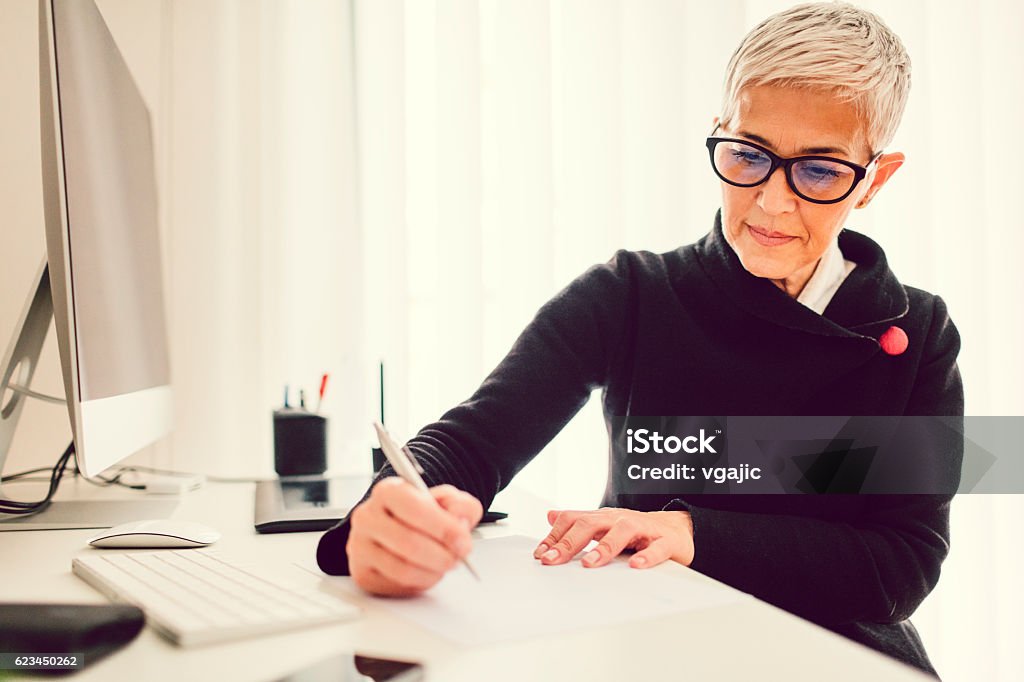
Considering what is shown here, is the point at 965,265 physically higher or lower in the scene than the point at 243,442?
higher

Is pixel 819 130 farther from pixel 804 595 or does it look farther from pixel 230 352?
pixel 230 352

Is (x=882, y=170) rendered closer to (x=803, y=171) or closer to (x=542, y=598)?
(x=803, y=171)

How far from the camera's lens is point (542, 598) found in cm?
53

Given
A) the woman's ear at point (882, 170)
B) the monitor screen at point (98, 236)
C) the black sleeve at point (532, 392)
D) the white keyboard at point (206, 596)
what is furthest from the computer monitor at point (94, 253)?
the woman's ear at point (882, 170)

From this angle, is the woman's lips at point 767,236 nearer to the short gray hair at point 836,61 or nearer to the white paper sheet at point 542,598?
the short gray hair at point 836,61

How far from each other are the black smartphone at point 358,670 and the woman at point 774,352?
190 mm

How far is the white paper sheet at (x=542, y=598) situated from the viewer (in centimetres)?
47

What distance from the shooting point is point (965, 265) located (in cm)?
155

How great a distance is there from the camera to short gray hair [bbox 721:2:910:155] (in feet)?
2.84

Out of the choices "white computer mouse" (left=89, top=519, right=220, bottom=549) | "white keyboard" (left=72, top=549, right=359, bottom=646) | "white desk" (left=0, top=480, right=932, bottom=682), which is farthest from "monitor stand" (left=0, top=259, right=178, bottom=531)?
"white desk" (left=0, top=480, right=932, bottom=682)

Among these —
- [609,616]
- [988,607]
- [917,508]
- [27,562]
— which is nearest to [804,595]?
[917,508]

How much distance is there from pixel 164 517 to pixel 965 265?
5.07 ft

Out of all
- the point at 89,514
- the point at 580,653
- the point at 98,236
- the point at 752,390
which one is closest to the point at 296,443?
the point at 89,514

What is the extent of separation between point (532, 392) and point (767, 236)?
0.36 metres
